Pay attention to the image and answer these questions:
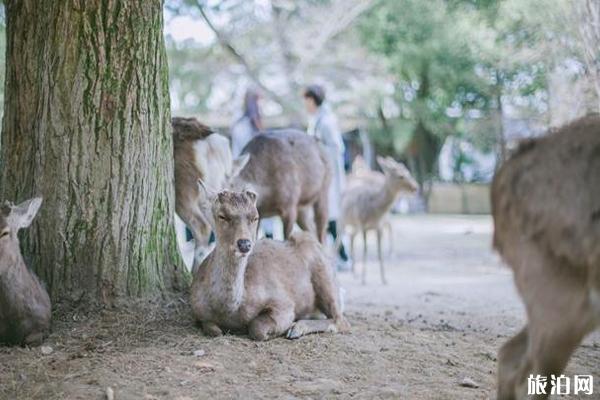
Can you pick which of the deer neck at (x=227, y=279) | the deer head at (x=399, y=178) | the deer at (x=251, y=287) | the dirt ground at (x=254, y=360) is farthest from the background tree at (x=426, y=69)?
the deer neck at (x=227, y=279)

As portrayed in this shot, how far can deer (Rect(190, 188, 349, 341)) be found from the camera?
5.11 metres

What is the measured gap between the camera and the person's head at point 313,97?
370 inches

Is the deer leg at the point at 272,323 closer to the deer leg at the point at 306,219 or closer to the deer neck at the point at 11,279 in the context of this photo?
the deer neck at the point at 11,279

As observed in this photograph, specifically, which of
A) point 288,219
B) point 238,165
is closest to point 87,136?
point 238,165

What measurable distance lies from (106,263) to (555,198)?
3.08m

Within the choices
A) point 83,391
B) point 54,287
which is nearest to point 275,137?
point 54,287

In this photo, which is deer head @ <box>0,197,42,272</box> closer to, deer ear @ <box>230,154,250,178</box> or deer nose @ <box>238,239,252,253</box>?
deer nose @ <box>238,239,252,253</box>

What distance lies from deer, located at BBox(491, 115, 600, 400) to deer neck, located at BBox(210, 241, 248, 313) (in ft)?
6.86

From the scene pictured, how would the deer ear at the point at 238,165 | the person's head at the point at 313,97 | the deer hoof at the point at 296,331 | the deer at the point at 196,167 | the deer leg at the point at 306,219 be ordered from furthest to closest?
the person's head at the point at 313,97
the deer leg at the point at 306,219
the deer ear at the point at 238,165
the deer at the point at 196,167
the deer hoof at the point at 296,331

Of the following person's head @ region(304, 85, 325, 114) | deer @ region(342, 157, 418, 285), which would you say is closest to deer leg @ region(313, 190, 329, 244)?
person's head @ region(304, 85, 325, 114)

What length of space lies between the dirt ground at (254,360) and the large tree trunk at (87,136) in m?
0.35

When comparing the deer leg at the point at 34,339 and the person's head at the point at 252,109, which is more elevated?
the person's head at the point at 252,109

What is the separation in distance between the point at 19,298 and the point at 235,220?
143 cm

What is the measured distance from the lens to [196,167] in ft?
21.6
